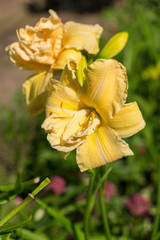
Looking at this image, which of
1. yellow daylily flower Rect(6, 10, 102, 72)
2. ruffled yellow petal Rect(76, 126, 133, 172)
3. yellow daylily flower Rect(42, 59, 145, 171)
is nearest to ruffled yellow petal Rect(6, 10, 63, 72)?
yellow daylily flower Rect(6, 10, 102, 72)

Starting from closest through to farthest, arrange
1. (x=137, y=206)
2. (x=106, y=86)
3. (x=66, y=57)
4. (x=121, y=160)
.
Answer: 1. (x=106, y=86)
2. (x=66, y=57)
3. (x=137, y=206)
4. (x=121, y=160)

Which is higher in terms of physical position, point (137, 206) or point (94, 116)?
point (94, 116)

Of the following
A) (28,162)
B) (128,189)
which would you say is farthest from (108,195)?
(28,162)

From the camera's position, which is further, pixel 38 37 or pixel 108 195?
pixel 108 195

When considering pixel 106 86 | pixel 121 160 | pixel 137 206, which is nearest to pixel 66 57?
pixel 106 86

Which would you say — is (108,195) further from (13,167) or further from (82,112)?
(82,112)

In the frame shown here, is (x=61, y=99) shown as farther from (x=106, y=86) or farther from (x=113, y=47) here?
(x=113, y=47)
